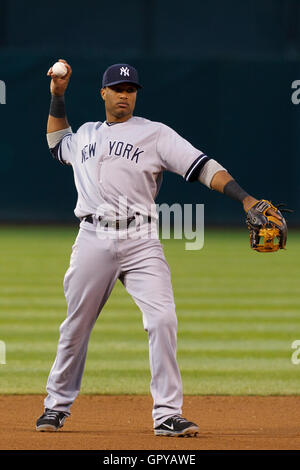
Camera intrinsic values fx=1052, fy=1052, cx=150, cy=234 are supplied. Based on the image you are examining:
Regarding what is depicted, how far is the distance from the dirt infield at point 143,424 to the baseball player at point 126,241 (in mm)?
175

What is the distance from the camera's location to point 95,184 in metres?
5.30

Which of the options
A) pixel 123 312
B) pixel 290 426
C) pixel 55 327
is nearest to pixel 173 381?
pixel 290 426

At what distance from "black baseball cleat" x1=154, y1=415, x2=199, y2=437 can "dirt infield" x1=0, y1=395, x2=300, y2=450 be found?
0.04 metres

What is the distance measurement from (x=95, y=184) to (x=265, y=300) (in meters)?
6.53

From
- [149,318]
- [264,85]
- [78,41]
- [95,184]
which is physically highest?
[78,41]

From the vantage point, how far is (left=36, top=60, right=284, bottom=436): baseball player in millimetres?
5207

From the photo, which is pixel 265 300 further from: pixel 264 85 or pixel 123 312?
pixel 264 85

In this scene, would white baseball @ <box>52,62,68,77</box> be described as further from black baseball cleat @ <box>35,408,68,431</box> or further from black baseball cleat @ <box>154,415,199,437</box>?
black baseball cleat @ <box>154,415,199,437</box>

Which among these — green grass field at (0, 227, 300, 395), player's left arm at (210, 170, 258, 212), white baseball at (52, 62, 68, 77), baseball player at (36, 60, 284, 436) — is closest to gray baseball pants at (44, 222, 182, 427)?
baseball player at (36, 60, 284, 436)

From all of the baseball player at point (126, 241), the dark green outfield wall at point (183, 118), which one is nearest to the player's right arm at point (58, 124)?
the baseball player at point (126, 241)

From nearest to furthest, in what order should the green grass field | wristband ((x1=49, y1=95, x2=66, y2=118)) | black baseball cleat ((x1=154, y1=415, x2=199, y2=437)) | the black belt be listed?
black baseball cleat ((x1=154, y1=415, x2=199, y2=437)), the black belt, wristband ((x1=49, y1=95, x2=66, y2=118)), the green grass field

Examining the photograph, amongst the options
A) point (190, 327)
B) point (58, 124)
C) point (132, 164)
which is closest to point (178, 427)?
point (132, 164)

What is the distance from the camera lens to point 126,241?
17.3 ft

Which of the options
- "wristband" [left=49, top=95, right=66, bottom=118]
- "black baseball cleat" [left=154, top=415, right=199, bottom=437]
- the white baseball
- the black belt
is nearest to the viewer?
"black baseball cleat" [left=154, top=415, right=199, bottom=437]
